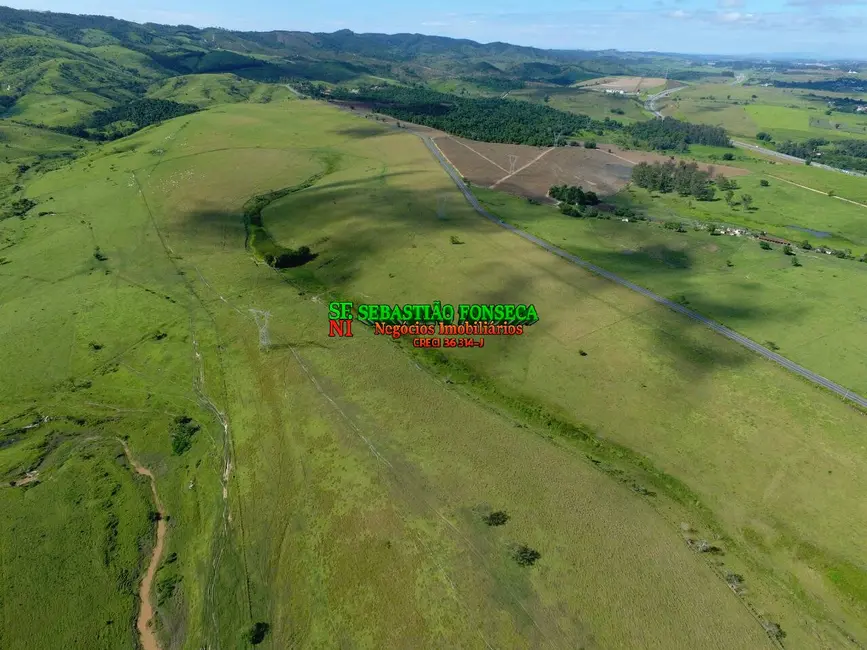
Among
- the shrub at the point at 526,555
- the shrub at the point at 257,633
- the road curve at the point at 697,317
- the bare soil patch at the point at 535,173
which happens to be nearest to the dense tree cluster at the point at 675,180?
the bare soil patch at the point at 535,173

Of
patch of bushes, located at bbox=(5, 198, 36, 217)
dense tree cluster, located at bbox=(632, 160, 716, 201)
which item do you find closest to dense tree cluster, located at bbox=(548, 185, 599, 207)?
dense tree cluster, located at bbox=(632, 160, 716, 201)

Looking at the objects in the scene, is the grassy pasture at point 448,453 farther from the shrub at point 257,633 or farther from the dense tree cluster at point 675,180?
the dense tree cluster at point 675,180

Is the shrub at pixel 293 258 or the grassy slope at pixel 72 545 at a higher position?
the shrub at pixel 293 258

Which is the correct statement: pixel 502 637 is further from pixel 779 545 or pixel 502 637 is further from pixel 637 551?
pixel 779 545

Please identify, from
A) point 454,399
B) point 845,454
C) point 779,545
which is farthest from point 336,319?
point 845,454

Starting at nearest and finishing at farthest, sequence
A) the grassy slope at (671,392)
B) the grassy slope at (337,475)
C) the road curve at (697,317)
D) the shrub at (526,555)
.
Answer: the grassy slope at (337,475) < the shrub at (526,555) < the grassy slope at (671,392) < the road curve at (697,317)

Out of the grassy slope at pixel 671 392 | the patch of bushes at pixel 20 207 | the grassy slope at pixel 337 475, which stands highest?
the grassy slope at pixel 671 392

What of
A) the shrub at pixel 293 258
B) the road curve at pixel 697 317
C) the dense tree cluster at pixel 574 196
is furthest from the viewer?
the dense tree cluster at pixel 574 196
